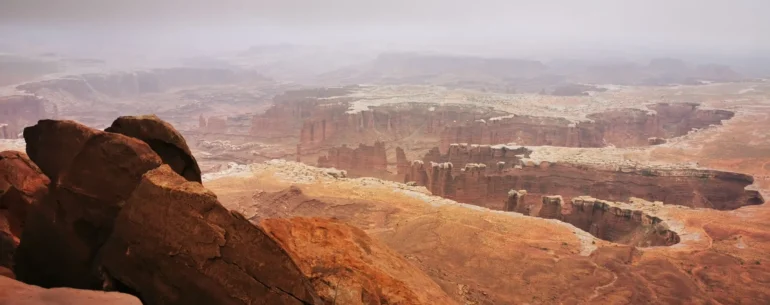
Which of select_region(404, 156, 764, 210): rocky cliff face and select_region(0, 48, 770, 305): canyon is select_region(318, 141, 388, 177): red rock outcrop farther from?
select_region(404, 156, 764, 210): rocky cliff face

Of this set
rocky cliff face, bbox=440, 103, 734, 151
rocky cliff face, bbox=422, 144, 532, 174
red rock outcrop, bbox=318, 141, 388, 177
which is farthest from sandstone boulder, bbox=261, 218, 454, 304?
rocky cliff face, bbox=440, 103, 734, 151

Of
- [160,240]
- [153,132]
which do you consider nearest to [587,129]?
[153,132]

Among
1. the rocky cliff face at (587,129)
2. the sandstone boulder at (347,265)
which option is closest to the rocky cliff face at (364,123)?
the rocky cliff face at (587,129)

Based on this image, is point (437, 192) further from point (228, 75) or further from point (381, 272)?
point (228, 75)

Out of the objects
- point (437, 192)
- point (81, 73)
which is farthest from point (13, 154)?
point (81, 73)

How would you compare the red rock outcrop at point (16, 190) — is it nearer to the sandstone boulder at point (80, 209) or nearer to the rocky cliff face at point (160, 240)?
the rocky cliff face at point (160, 240)

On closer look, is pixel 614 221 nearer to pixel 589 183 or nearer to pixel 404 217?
pixel 589 183
